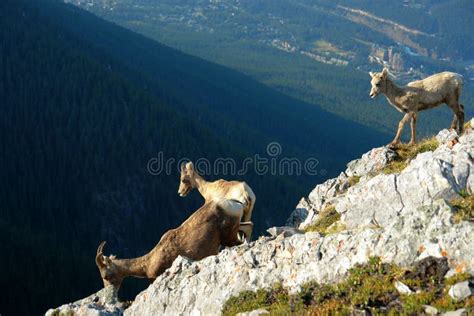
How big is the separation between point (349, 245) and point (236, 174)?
6409 inches

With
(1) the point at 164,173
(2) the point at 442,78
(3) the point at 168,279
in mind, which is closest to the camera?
(3) the point at 168,279

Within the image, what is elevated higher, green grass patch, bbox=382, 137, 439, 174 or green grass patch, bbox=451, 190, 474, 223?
green grass patch, bbox=451, 190, 474, 223

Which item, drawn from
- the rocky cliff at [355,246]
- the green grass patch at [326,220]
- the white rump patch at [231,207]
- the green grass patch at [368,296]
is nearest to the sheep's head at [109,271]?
the rocky cliff at [355,246]

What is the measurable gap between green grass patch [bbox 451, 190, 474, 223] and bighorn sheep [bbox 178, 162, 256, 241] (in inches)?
390

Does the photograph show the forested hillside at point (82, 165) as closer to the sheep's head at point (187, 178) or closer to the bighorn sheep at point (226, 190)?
the sheep's head at point (187, 178)

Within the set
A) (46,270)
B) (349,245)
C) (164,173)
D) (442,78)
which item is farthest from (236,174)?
(349,245)

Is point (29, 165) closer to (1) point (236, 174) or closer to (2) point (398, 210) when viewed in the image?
(1) point (236, 174)

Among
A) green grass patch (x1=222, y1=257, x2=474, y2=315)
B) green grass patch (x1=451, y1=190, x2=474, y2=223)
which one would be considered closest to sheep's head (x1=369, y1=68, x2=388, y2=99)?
green grass patch (x1=451, y1=190, x2=474, y2=223)

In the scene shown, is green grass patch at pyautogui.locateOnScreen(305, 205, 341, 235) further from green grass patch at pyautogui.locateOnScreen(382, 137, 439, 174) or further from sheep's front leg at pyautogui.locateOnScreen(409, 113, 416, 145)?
sheep's front leg at pyautogui.locateOnScreen(409, 113, 416, 145)

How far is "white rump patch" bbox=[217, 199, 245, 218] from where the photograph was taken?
1025 inches

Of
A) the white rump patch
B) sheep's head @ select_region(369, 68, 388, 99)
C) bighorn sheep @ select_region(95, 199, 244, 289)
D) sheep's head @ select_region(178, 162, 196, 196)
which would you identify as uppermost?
sheep's head @ select_region(369, 68, 388, 99)

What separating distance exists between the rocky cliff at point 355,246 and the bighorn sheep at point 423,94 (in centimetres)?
636

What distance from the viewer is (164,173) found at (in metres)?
174

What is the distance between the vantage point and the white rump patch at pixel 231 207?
26.0 m
